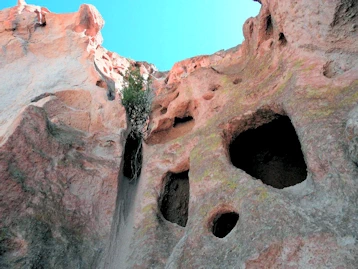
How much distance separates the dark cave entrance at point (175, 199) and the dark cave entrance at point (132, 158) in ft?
3.54

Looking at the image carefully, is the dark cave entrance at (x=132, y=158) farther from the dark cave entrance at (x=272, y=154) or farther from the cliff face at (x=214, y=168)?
the dark cave entrance at (x=272, y=154)

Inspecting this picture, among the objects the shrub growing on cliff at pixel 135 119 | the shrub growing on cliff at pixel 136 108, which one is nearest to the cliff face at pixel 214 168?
the shrub growing on cliff at pixel 135 119

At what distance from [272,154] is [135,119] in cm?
418

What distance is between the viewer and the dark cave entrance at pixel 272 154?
7.20m

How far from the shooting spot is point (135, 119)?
31.4 feet

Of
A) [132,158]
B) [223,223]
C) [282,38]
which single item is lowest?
[223,223]

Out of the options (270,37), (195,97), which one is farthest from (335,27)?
(195,97)

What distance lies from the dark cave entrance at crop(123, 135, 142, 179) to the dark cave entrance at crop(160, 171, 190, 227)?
108cm

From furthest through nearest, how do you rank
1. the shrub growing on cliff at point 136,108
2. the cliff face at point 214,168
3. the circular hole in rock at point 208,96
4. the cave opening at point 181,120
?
1. the cave opening at point 181,120
2. the shrub growing on cliff at point 136,108
3. the circular hole in rock at point 208,96
4. the cliff face at point 214,168

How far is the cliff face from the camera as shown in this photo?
156 inches

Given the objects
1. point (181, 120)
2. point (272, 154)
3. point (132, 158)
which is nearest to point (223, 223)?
point (272, 154)

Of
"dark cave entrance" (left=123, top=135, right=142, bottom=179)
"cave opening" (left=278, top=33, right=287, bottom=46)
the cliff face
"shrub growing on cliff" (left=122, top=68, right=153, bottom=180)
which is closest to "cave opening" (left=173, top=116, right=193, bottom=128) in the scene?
the cliff face

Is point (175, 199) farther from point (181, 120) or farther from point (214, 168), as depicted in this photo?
point (181, 120)

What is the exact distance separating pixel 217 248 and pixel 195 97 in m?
5.38
